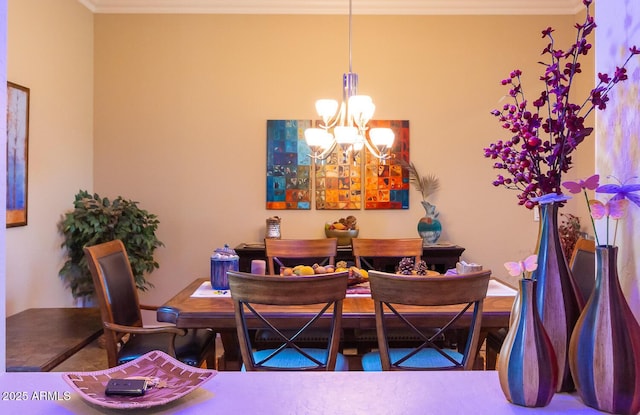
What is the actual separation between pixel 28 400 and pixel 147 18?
425cm

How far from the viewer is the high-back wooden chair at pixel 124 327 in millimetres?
2465

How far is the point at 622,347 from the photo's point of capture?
822mm

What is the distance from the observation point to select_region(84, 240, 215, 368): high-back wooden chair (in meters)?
2.46

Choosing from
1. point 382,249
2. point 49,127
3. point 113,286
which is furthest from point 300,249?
point 49,127

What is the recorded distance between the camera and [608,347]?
0.83 metres

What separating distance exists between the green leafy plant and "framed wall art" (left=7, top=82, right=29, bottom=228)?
1.66ft

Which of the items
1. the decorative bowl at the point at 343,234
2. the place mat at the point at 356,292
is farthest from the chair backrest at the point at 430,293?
the decorative bowl at the point at 343,234

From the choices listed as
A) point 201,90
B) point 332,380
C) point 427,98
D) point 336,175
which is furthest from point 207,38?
point 332,380

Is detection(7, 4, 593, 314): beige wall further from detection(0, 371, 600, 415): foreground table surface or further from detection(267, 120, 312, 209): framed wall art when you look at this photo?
detection(0, 371, 600, 415): foreground table surface

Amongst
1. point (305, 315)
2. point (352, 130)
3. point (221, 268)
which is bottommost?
point (305, 315)

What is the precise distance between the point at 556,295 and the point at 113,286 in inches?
89.3

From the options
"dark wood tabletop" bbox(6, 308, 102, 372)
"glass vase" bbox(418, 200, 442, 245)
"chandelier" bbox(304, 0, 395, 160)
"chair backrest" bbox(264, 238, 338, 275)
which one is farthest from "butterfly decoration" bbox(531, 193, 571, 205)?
"glass vase" bbox(418, 200, 442, 245)

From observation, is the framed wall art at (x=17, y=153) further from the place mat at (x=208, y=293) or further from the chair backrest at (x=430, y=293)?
the chair backrest at (x=430, y=293)

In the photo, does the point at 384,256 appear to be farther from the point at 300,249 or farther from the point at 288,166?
the point at 288,166
